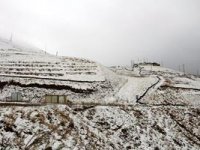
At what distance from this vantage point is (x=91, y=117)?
2423 cm

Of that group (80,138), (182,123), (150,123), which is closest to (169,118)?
(182,123)

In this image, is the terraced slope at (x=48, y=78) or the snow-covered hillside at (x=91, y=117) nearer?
the snow-covered hillside at (x=91, y=117)

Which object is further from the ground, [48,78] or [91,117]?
[48,78]

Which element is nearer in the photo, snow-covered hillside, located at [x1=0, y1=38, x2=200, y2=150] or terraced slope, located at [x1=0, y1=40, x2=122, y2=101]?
snow-covered hillside, located at [x1=0, y1=38, x2=200, y2=150]

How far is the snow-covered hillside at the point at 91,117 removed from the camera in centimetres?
1950

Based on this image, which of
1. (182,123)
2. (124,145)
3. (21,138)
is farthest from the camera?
(182,123)

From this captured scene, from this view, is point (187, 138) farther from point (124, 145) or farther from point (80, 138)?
point (80, 138)

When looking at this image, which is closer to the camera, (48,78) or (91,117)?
(91,117)

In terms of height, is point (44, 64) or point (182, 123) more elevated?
point (44, 64)

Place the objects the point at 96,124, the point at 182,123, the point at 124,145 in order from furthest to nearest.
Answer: the point at 182,123 < the point at 96,124 < the point at 124,145

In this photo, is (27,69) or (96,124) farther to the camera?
(27,69)

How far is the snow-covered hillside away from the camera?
19500mm

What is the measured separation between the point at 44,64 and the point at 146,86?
18.3 metres

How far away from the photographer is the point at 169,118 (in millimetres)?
27328
